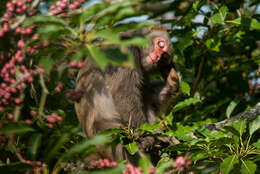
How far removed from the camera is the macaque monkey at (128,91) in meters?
3.89

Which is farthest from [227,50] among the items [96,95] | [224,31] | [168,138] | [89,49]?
[89,49]

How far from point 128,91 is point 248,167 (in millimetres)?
1697

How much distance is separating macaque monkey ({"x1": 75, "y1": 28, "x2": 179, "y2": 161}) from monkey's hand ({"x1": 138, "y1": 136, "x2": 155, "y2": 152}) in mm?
11

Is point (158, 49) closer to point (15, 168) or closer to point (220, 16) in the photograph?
point (220, 16)

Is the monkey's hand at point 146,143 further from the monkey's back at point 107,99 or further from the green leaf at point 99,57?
the green leaf at point 99,57

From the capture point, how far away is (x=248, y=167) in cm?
301

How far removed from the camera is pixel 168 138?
13.0 feet

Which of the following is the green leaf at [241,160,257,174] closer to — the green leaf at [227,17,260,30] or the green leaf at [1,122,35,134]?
the green leaf at [227,17,260,30]

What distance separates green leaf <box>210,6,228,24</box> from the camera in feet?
12.1

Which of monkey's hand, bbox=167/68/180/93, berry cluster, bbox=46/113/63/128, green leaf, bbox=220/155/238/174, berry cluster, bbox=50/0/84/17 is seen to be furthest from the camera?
monkey's hand, bbox=167/68/180/93

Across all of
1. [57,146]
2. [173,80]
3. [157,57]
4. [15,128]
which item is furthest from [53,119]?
[173,80]

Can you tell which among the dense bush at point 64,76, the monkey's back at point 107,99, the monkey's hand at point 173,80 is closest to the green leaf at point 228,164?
the dense bush at point 64,76

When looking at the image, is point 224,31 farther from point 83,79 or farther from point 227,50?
point 83,79

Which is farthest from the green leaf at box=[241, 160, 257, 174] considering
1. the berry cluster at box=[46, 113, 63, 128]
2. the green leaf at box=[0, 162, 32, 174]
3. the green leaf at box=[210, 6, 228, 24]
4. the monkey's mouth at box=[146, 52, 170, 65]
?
the green leaf at box=[0, 162, 32, 174]
